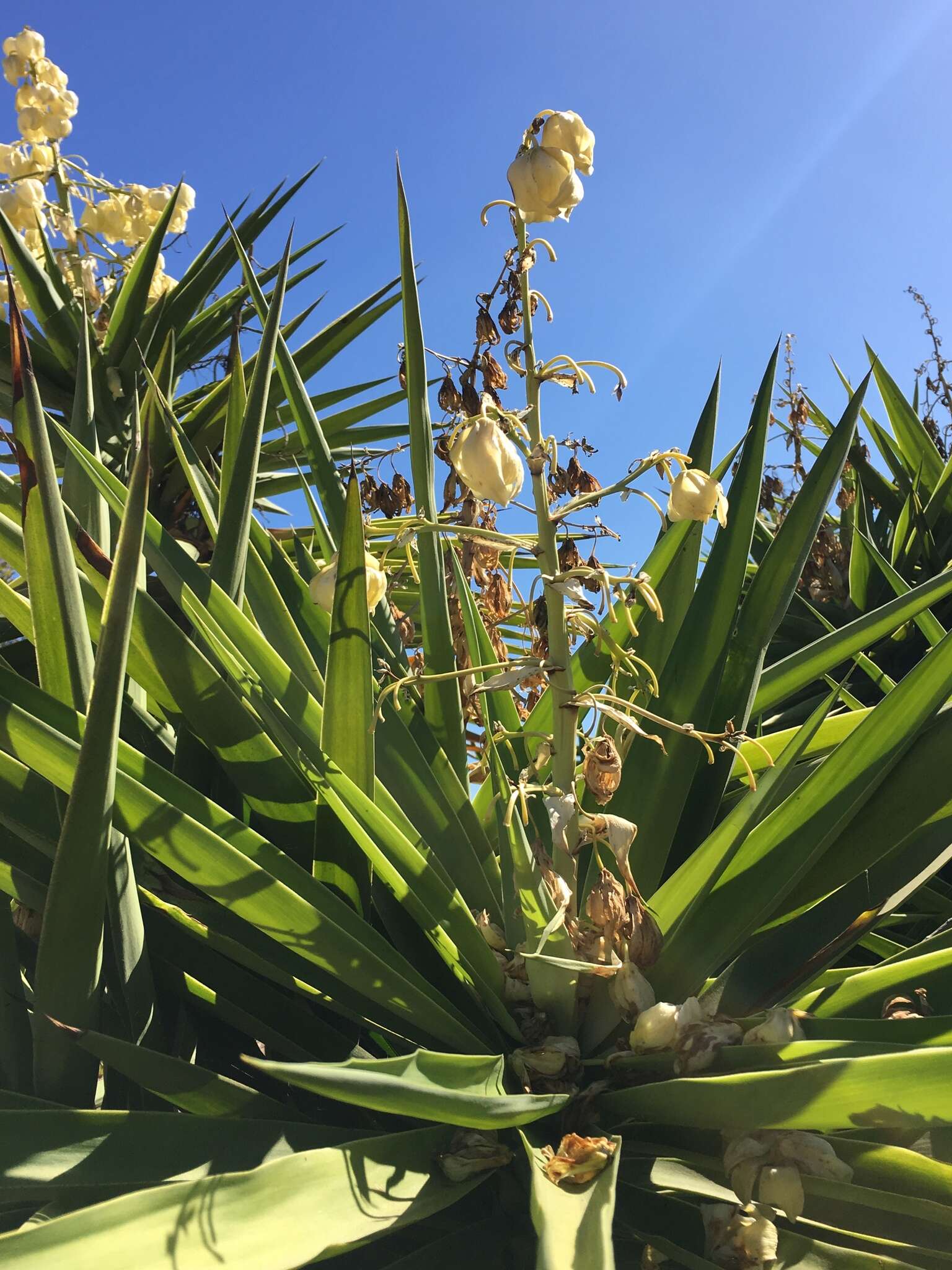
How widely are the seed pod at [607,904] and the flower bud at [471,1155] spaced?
0.19 meters

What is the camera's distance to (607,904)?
84 cm

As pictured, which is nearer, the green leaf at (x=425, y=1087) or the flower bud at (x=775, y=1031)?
the green leaf at (x=425, y=1087)

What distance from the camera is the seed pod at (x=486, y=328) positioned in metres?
1.11

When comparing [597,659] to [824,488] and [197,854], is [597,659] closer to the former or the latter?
[824,488]

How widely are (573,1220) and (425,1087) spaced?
5.5 inches

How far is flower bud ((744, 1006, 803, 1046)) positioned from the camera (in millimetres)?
799

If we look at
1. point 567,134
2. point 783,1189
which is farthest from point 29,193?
point 783,1189

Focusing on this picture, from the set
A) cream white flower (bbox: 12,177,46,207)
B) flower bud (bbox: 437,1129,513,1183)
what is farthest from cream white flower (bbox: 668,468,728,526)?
cream white flower (bbox: 12,177,46,207)

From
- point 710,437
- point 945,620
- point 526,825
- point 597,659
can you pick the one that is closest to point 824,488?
point 710,437

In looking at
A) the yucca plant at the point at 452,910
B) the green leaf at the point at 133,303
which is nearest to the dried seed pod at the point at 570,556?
the yucca plant at the point at 452,910

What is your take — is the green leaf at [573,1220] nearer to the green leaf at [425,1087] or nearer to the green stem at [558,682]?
the green leaf at [425,1087]

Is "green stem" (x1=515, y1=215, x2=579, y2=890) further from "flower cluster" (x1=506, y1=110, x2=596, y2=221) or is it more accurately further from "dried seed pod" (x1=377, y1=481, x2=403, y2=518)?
"dried seed pod" (x1=377, y1=481, x2=403, y2=518)

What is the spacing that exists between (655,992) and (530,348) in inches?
25.0

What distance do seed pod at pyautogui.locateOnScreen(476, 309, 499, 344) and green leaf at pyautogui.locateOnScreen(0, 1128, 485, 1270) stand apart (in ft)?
2.66
